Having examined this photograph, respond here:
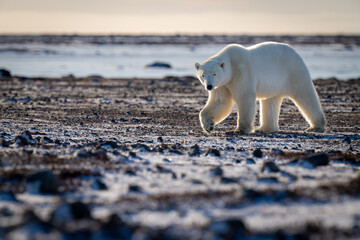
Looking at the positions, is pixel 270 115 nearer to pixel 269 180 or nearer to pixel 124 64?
pixel 269 180

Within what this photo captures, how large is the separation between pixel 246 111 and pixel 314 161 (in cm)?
313

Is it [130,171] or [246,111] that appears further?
[246,111]

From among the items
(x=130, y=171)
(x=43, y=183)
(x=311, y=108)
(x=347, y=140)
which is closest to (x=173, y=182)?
(x=130, y=171)

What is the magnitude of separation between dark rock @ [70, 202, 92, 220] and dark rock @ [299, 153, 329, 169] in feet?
8.28

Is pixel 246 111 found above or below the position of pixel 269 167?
above

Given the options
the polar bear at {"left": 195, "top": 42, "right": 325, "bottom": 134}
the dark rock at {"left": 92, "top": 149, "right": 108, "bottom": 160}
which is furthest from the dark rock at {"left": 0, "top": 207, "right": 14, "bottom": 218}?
the polar bear at {"left": 195, "top": 42, "right": 325, "bottom": 134}

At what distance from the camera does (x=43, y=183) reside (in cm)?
393

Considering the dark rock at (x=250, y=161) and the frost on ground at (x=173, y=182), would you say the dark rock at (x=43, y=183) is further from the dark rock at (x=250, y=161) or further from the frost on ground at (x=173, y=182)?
the dark rock at (x=250, y=161)

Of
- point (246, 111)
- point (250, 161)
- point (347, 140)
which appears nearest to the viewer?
point (250, 161)

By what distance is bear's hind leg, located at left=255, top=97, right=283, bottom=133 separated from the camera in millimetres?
8883

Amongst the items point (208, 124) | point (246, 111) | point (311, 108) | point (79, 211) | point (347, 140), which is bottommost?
point (79, 211)

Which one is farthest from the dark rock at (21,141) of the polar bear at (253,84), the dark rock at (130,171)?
the polar bear at (253,84)

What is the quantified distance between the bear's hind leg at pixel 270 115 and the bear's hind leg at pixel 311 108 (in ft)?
1.25

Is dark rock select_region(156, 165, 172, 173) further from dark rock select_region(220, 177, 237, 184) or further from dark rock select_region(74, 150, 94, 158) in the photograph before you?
dark rock select_region(74, 150, 94, 158)
